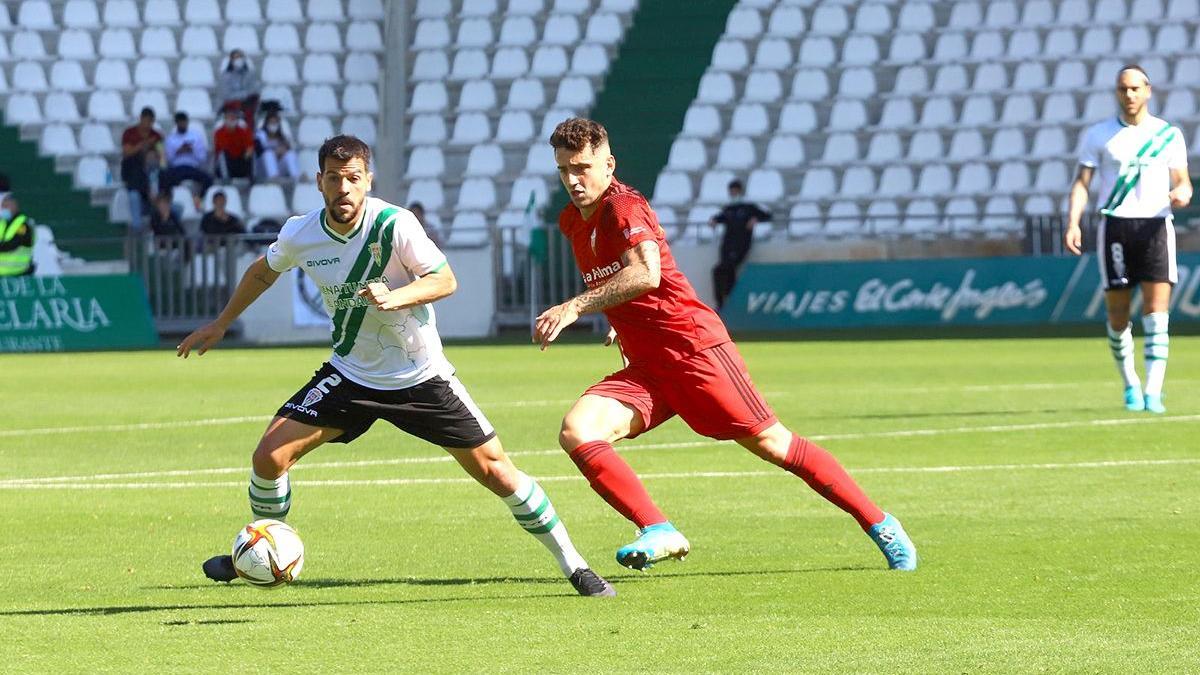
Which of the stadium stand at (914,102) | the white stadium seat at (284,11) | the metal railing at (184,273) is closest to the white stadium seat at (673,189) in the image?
the stadium stand at (914,102)

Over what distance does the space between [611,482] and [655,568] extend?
0.68m

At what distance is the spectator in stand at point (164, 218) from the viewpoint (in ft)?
94.2

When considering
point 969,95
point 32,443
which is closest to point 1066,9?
point 969,95

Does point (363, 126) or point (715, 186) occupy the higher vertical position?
point (363, 126)

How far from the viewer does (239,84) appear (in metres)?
31.9

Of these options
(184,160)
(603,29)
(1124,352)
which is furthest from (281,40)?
(1124,352)

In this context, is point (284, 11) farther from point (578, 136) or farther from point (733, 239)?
point (578, 136)

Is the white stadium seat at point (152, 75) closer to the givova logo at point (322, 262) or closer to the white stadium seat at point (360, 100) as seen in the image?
the white stadium seat at point (360, 100)

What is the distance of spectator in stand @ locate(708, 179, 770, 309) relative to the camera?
26.2m

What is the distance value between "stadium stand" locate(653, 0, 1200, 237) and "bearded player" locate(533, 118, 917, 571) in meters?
21.3

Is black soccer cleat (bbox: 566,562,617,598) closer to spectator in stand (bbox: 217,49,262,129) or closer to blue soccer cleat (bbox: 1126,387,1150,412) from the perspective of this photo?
blue soccer cleat (bbox: 1126,387,1150,412)

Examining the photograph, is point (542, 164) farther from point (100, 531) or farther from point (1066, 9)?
point (100, 531)

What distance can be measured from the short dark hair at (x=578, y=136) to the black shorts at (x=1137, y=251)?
23.1ft

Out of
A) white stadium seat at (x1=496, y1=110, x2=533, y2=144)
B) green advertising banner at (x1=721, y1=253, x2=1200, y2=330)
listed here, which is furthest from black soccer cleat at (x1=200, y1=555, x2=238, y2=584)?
white stadium seat at (x1=496, y1=110, x2=533, y2=144)
